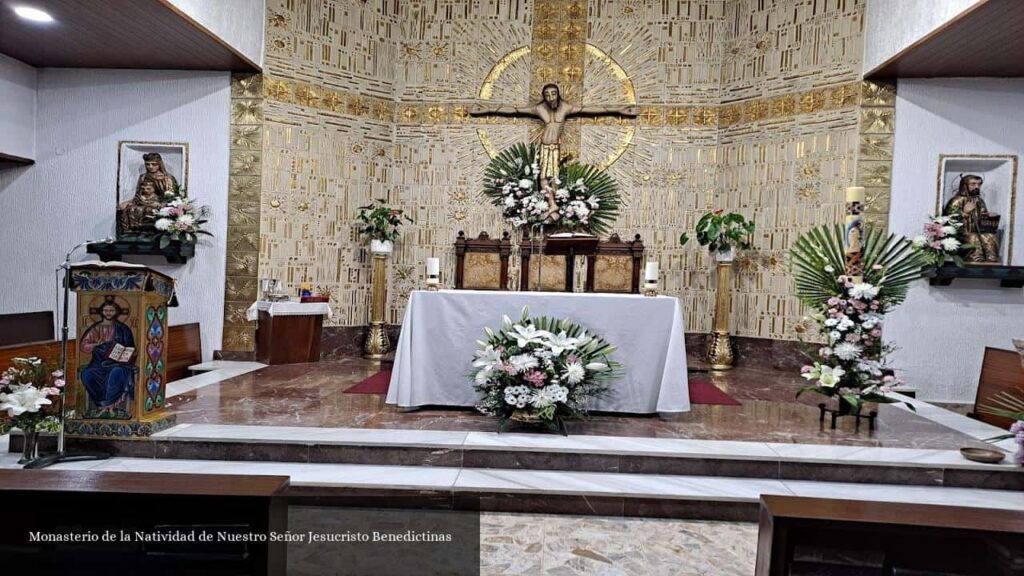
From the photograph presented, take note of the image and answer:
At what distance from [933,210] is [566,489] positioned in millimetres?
6005

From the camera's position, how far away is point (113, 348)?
4258 mm

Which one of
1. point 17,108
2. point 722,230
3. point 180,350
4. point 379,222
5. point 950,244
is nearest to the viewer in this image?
point 950,244

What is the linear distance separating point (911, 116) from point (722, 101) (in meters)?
2.35

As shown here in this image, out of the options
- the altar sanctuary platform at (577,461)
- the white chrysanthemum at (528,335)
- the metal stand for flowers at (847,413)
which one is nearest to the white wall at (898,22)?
the metal stand for flowers at (847,413)

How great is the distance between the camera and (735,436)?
4816 millimetres

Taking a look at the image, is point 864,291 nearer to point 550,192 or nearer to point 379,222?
point 550,192

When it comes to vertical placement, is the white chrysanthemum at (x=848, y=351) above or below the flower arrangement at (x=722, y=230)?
below

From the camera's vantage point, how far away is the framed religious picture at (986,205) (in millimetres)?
7156

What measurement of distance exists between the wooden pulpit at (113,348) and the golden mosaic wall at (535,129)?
12.3 feet

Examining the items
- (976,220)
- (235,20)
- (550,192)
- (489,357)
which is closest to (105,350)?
(489,357)

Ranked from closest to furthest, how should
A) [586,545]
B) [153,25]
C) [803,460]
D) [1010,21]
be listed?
[586,545]
[803,460]
[1010,21]
[153,25]

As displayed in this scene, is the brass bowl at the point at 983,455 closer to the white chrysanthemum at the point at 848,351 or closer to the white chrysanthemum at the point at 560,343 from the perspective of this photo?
the white chrysanthemum at the point at 848,351

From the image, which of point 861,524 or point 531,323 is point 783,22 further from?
point 861,524

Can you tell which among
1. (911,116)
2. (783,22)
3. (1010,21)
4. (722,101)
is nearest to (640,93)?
(722,101)
